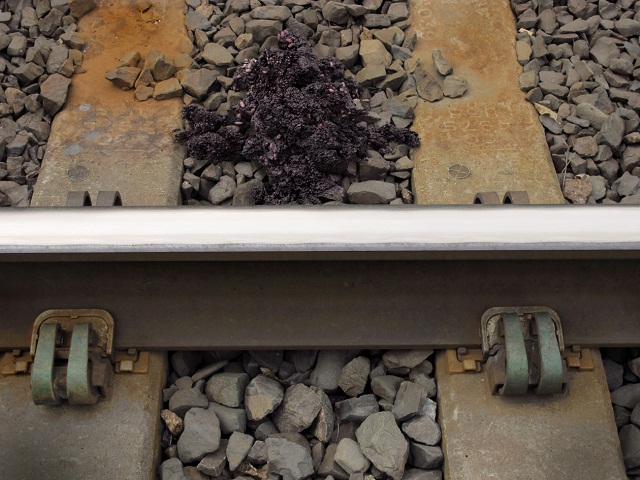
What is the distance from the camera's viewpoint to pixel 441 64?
436 cm

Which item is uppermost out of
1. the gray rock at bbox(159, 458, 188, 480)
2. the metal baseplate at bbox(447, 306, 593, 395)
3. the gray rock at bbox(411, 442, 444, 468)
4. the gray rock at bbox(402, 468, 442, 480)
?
the metal baseplate at bbox(447, 306, 593, 395)

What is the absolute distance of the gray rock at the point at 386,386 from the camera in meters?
3.29

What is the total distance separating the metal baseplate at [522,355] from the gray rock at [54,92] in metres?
2.09

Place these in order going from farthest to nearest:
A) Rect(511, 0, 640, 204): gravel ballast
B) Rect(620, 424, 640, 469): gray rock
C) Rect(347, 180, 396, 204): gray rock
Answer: Rect(511, 0, 640, 204): gravel ballast → Rect(347, 180, 396, 204): gray rock → Rect(620, 424, 640, 469): gray rock

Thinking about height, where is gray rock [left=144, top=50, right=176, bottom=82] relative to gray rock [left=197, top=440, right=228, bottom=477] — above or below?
above

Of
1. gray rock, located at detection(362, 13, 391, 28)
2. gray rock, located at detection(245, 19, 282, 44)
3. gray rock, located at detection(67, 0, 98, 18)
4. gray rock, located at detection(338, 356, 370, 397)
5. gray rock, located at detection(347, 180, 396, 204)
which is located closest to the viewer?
gray rock, located at detection(338, 356, 370, 397)

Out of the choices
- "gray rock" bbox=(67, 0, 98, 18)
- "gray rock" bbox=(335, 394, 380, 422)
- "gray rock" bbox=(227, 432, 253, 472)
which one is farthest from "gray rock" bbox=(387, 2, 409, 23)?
"gray rock" bbox=(227, 432, 253, 472)

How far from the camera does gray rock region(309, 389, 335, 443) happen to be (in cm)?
322

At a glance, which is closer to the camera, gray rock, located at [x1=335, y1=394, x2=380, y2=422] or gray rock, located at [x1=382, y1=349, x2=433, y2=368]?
gray rock, located at [x1=335, y1=394, x2=380, y2=422]

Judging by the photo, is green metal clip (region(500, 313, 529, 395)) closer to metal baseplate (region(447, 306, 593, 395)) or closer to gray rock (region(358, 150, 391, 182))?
metal baseplate (region(447, 306, 593, 395))

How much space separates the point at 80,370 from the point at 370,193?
1320 mm

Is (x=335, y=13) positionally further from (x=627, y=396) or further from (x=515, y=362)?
(x=627, y=396)

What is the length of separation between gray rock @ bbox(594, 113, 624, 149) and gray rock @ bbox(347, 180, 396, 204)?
0.97 metres

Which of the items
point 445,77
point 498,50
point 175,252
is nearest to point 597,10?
point 498,50
